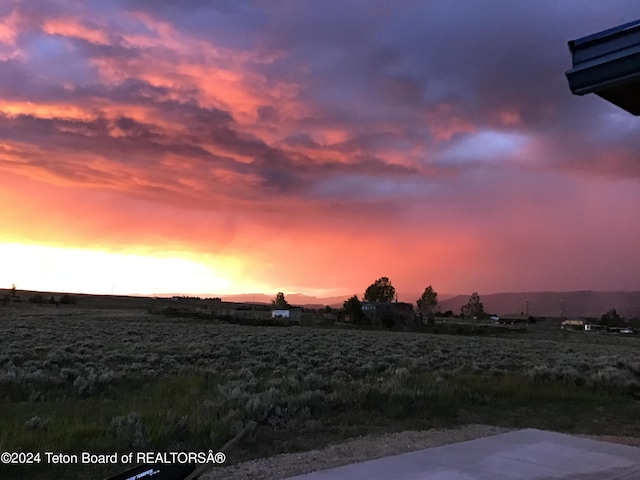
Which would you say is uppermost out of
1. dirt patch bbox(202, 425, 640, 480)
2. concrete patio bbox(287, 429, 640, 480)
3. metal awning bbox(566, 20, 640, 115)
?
metal awning bbox(566, 20, 640, 115)

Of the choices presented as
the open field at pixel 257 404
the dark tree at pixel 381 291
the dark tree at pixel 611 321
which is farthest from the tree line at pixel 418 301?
the open field at pixel 257 404

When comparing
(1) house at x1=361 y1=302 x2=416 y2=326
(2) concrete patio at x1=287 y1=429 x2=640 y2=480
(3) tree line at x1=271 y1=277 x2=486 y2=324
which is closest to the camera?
(2) concrete patio at x1=287 y1=429 x2=640 y2=480

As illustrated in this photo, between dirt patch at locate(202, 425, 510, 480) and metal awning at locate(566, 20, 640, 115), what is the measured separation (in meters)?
4.78

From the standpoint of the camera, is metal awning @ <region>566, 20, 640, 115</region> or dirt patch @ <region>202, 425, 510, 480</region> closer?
metal awning @ <region>566, 20, 640, 115</region>

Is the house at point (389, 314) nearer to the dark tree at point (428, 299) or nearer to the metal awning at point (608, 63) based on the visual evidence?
the dark tree at point (428, 299)

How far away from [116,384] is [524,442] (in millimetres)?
8787

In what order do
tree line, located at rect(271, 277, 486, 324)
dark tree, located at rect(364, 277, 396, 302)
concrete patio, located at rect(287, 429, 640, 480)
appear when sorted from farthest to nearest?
1. dark tree, located at rect(364, 277, 396, 302)
2. tree line, located at rect(271, 277, 486, 324)
3. concrete patio, located at rect(287, 429, 640, 480)

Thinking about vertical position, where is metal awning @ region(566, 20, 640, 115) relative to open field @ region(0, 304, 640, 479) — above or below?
above

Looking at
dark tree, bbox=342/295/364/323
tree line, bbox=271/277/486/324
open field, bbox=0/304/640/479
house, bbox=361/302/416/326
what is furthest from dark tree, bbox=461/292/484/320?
open field, bbox=0/304/640/479

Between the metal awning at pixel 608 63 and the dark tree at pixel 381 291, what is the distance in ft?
409

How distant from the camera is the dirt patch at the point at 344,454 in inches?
251

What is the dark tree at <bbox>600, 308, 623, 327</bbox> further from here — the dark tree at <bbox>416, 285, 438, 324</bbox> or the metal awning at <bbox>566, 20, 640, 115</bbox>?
the metal awning at <bbox>566, 20, 640, 115</bbox>

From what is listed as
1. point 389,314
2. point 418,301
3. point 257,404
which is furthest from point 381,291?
point 257,404

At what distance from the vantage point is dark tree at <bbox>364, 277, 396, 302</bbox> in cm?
12862
